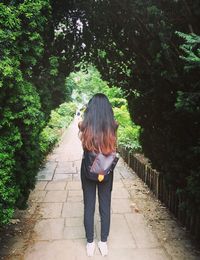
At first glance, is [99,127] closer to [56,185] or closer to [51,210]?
[51,210]

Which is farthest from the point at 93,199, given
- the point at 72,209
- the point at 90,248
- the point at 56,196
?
the point at 56,196

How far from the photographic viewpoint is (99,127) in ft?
12.4

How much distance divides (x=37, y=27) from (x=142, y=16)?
1461 mm

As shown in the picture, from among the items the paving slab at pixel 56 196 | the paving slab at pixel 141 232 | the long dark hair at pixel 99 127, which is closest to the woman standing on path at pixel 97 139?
the long dark hair at pixel 99 127

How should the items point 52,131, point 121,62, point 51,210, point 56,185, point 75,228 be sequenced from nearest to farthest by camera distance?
point 75,228 → point 51,210 → point 121,62 → point 56,185 → point 52,131

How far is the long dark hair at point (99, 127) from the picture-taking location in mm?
3754

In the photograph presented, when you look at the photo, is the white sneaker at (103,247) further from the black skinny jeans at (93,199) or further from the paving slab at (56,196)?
the paving slab at (56,196)

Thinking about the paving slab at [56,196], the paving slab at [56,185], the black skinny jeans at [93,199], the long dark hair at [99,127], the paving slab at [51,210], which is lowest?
the paving slab at [51,210]

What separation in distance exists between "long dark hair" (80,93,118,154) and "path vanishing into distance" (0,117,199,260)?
1.40 meters

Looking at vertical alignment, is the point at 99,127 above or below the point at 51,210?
above

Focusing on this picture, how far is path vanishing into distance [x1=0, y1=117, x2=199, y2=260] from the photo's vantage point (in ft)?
13.3

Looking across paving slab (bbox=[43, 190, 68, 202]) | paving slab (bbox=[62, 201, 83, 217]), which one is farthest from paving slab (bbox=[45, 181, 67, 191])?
paving slab (bbox=[62, 201, 83, 217])

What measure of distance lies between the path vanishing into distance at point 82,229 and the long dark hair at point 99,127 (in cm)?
140

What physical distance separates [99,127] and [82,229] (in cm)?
183
